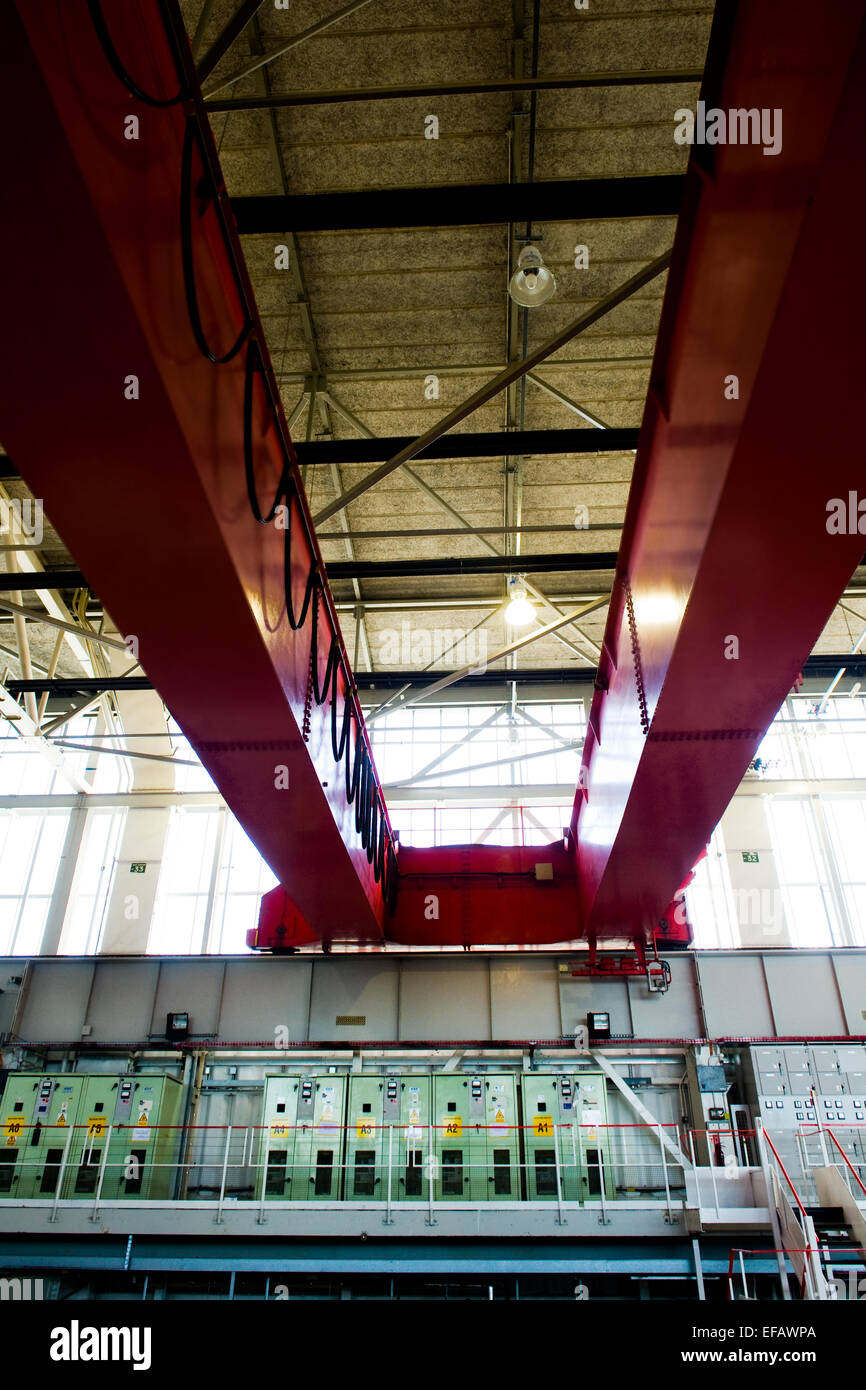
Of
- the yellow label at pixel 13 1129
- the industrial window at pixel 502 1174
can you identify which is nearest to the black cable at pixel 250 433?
the industrial window at pixel 502 1174

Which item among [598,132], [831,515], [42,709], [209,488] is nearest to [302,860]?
[209,488]

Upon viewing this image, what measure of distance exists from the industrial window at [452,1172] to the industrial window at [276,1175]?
269 cm

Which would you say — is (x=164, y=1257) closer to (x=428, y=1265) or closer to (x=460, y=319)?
(x=428, y=1265)

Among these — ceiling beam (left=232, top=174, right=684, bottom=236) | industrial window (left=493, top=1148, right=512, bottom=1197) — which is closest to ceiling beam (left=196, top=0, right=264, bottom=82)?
ceiling beam (left=232, top=174, right=684, bottom=236)

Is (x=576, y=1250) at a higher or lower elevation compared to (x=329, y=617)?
lower

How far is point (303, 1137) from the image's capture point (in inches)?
563

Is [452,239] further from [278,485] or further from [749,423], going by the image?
[749,423]

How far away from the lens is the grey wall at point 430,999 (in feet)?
51.1

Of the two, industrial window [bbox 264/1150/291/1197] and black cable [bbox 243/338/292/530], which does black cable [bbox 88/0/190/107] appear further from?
industrial window [bbox 264/1150/291/1197]

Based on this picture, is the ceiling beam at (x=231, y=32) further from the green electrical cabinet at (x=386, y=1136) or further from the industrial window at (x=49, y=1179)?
the industrial window at (x=49, y=1179)

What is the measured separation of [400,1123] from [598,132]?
48.2ft

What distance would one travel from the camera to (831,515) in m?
3.95

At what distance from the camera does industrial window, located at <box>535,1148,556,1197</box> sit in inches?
536

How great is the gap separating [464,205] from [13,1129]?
15813 millimetres
